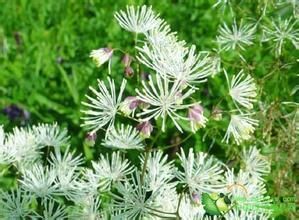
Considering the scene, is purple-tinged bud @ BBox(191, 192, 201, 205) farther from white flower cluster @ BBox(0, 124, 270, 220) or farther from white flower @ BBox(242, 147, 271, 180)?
white flower @ BBox(242, 147, 271, 180)

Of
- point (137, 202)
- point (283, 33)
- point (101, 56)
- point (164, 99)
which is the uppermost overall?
point (283, 33)

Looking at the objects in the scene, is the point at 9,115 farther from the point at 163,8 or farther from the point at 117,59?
the point at 163,8

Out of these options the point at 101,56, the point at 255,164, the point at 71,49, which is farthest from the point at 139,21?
the point at 71,49

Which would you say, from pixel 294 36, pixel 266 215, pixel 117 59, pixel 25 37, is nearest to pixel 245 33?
pixel 294 36

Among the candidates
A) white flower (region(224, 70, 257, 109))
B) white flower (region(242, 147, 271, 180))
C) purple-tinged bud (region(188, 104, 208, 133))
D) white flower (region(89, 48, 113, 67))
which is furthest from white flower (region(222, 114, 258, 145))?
white flower (region(242, 147, 271, 180))

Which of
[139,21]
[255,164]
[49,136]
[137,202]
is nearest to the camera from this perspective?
[137,202]

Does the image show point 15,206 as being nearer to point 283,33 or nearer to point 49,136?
point 49,136

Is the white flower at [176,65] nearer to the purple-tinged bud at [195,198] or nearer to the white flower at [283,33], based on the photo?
the purple-tinged bud at [195,198]
